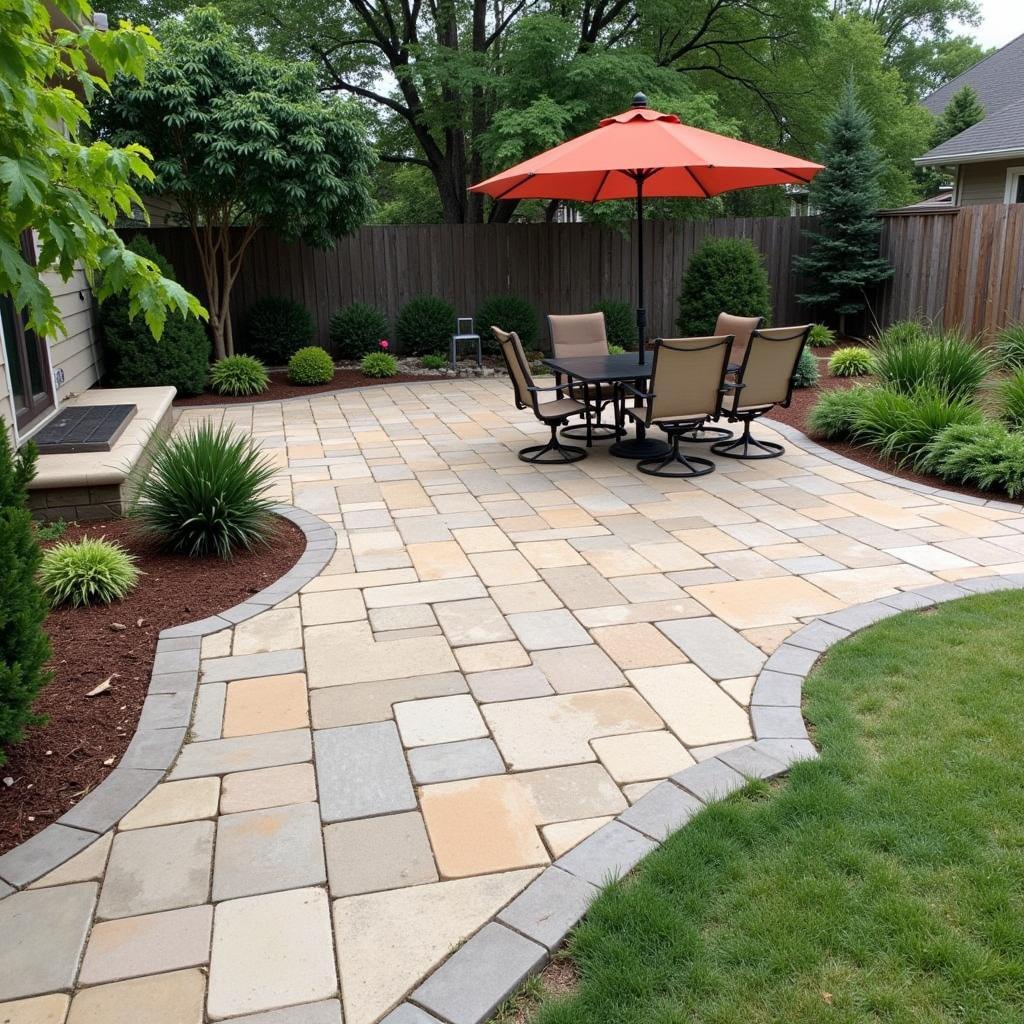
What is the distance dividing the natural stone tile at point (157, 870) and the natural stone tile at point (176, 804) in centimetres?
4

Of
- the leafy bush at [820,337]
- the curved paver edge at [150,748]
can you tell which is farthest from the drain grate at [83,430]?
the leafy bush at [820,337]

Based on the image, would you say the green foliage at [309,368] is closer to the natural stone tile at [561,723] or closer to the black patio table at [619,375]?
the black patio table at [619,375]

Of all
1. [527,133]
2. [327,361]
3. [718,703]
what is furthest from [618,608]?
[527,133]

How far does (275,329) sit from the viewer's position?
12281mm

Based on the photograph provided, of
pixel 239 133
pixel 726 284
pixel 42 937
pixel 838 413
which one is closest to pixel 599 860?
pixel 42 937

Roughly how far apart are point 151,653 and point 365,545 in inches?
66.3

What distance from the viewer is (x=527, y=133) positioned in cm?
1224

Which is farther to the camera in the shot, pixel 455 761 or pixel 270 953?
pixel 455 761

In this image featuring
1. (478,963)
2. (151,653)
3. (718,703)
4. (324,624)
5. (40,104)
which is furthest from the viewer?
(324,624)

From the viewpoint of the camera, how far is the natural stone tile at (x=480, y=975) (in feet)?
6.60

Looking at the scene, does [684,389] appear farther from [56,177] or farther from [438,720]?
[56,177]

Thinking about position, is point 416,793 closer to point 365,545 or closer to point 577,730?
point 577,730

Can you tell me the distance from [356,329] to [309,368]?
1677mm

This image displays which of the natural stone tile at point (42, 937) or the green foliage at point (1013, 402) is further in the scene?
the green foliage at point (1013, 402)
